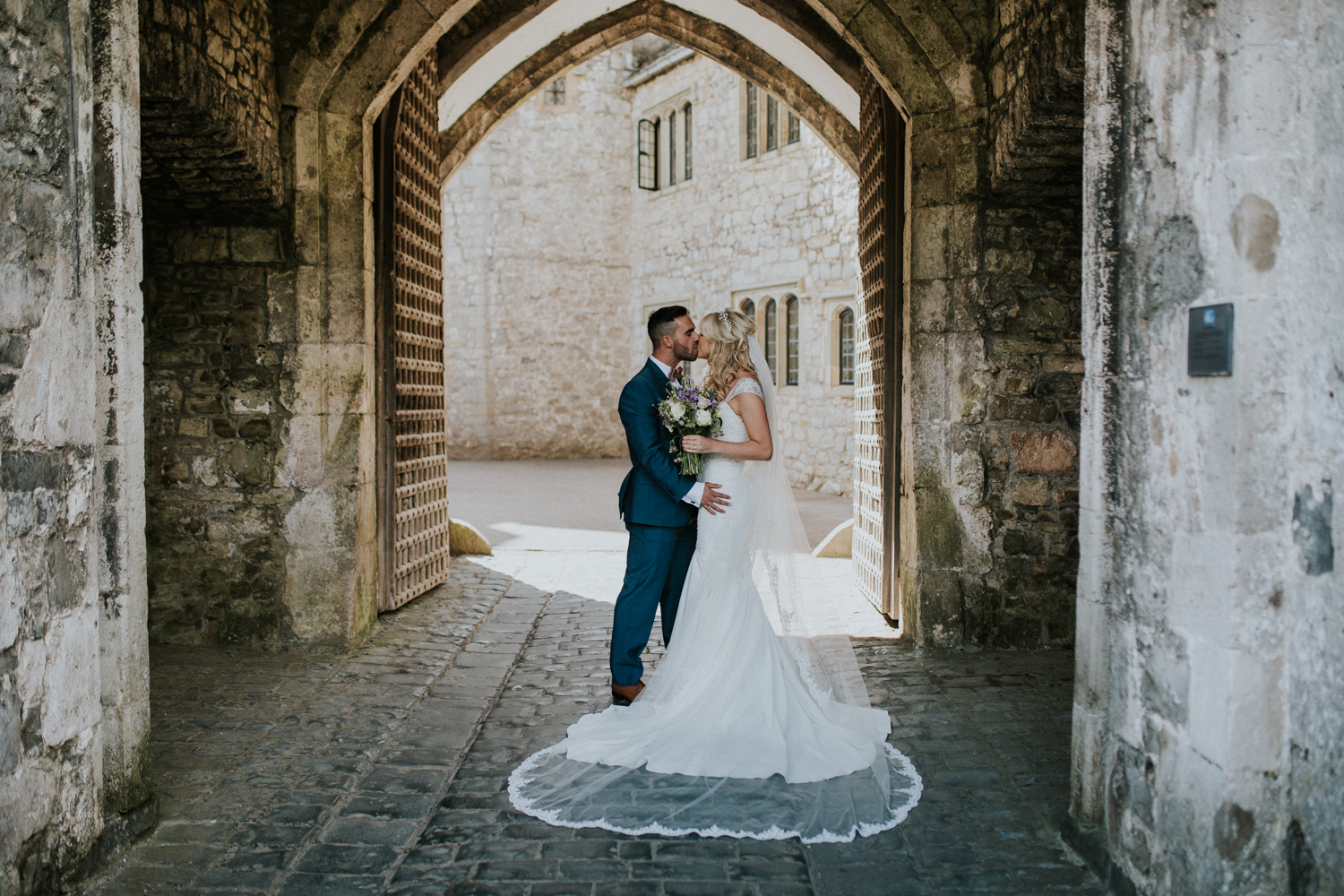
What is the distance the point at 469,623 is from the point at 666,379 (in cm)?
246

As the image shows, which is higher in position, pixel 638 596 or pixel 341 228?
pixel 341 228

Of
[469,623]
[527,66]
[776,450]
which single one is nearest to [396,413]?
[469,623]

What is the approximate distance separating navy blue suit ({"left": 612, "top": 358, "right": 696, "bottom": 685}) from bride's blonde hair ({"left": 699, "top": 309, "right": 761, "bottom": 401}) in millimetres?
269

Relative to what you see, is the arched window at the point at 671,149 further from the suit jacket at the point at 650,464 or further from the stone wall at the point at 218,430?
the suit jacket at the point at 650,464

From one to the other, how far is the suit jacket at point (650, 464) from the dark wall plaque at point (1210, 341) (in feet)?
7.48

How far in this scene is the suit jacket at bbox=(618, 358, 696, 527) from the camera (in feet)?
14.2

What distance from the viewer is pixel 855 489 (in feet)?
24.1

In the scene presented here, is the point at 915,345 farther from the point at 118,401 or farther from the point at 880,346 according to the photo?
the point at 118,401

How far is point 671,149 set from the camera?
1897 cm

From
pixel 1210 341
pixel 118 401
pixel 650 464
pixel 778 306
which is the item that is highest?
pixel 778 306

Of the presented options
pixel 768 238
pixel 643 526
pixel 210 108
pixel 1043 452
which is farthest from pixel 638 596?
pixel 768 238

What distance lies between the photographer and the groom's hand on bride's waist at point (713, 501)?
4250 millimetres

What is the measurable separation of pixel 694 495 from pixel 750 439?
1.10 feet

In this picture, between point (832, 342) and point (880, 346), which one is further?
point (832, 342)
